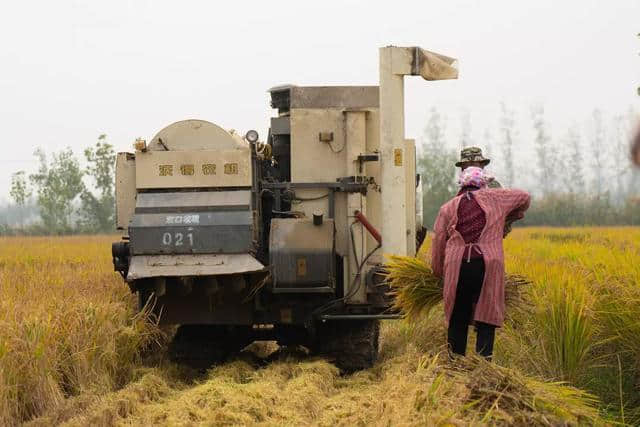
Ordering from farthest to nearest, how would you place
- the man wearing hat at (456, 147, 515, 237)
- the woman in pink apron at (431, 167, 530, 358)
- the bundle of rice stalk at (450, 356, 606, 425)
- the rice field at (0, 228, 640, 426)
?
the man wearing hat at (456, 147, 515, 237)
the woman in pink apron at (431, 167, 530, 358)
the rice field at (0, 228, 640, 426)
the bundle of rice stalk at (450, 356, 606, 425)

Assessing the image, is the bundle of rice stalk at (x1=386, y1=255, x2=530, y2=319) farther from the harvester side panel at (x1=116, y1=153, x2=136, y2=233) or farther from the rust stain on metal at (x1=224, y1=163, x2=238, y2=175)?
the harvester side panel at (x1=116, y1=153, x2=136, y2=233)

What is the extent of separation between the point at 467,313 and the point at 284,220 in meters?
2.05

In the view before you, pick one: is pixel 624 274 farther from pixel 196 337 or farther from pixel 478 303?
pixel 196 337

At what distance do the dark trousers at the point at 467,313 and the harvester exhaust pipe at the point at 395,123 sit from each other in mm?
1580

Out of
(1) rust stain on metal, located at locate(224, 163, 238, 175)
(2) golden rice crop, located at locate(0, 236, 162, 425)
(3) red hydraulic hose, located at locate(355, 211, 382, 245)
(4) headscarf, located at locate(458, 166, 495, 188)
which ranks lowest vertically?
(2) golden rice crop, located at locate(0, 236, 162, 425)

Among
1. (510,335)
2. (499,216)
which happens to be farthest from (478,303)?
(510,335)

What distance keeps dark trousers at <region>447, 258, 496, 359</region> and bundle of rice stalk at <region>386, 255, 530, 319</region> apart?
33 centimetres

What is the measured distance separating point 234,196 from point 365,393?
2286 mm

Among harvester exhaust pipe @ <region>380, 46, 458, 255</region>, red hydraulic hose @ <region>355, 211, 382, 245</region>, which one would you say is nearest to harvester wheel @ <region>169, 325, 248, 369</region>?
red hydraulic hose @ <region>355, 211, 382, 245</region>

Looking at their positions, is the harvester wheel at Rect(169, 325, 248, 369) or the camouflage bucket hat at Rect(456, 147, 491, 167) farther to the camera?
the harvester wheel at Rect(169, 325, 248, 369)

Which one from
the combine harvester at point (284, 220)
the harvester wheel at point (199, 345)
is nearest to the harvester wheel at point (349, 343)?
the combine harvester at point (284, 220)

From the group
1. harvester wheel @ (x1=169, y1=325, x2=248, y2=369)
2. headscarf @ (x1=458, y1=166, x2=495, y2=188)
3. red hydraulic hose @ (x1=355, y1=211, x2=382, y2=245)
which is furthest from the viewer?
harvester wheel @ (x1=169, y1=325, x2=248, y2=369)

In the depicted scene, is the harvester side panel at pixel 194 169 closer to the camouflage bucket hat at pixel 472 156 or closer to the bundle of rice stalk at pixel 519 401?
the camouflage bucket hat at pixel 472 156

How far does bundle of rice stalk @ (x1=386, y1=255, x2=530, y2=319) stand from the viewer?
20.7 feet
